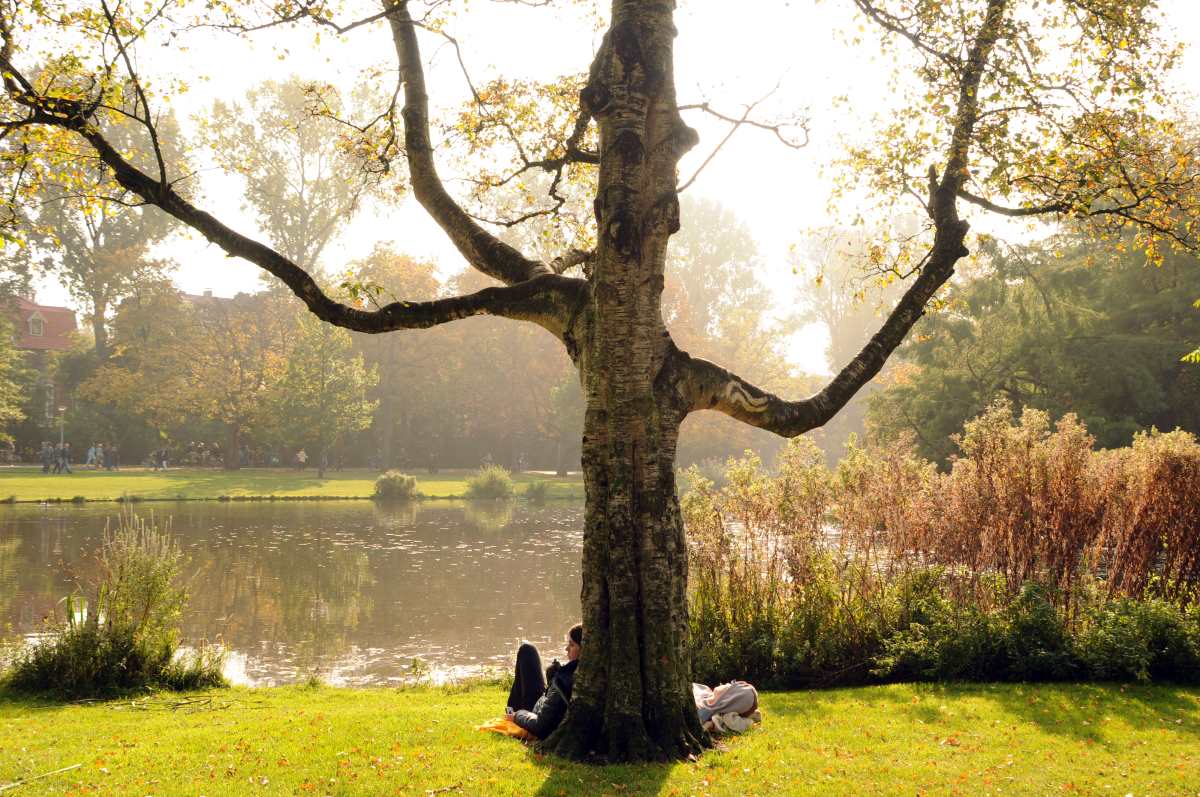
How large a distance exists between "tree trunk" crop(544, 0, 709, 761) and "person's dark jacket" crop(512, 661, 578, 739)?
0.26 m

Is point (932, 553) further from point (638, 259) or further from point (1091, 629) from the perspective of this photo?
point (638, 259)

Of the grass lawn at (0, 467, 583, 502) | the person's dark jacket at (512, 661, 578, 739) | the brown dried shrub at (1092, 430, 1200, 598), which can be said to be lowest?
the person's dark jacket at (512, 661, 578, 739)

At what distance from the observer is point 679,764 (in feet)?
20.9

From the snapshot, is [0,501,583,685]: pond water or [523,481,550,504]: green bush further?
[523,481,550,504]: green bush

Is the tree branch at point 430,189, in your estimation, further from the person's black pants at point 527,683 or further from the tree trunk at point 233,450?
the tree trunk at point 233,450

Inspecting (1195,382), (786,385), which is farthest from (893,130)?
(786,385)

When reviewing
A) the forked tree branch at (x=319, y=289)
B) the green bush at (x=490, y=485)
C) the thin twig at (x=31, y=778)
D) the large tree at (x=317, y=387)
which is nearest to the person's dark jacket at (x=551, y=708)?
the forked tree branch at (x=319, y=289)

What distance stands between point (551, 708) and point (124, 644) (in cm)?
555

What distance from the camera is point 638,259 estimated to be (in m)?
6.88

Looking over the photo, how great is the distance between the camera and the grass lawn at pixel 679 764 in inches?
235

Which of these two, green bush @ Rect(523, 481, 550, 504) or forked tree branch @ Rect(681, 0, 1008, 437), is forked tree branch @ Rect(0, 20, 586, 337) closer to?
forked tree branch @ Rect(681, 0, 1008, 437)

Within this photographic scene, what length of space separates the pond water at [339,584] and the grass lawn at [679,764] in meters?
3.58

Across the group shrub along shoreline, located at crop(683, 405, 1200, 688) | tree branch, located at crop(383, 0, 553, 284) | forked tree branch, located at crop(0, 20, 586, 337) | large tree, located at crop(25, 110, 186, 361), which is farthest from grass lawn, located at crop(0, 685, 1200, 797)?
large tree, located at crop(25, 110, 186, 361)

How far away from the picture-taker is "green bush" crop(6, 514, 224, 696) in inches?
377
